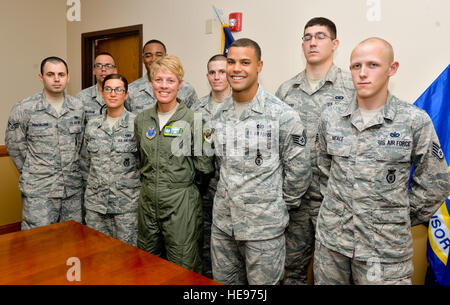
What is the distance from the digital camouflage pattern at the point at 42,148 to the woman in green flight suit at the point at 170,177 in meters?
0.85

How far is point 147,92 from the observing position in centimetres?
308

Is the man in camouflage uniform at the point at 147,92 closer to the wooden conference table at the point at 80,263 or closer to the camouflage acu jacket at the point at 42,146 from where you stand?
the camouflage acu jacket at the point at 42,146

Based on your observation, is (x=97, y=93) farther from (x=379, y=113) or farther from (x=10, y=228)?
(x=379, y=113)

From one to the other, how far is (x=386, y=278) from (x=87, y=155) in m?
2.30

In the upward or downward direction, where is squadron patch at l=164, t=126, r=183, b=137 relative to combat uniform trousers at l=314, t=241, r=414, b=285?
upward

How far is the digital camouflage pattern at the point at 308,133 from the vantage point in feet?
7.47

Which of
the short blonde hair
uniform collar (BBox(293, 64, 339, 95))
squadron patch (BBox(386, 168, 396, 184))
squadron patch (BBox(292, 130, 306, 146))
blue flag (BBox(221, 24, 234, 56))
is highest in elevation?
blue flag (BBox(221, 24, 234, 56))

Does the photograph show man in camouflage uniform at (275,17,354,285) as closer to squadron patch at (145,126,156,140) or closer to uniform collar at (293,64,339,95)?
uniform collar at (293,64,339,95)

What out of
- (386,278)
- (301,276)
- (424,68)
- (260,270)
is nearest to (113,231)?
(260,270)

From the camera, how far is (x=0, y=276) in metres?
1.29

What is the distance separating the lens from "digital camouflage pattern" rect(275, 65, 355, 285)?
7.47ft

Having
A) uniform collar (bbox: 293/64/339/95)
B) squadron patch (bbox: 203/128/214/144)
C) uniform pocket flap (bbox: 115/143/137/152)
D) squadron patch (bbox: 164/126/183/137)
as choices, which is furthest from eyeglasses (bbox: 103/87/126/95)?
uniform collar (bbox: 293/64/339/95)

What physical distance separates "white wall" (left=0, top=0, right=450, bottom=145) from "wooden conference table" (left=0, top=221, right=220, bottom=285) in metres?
2.04

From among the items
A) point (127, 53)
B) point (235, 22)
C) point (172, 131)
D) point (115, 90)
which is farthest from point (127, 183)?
point (127, 53)
